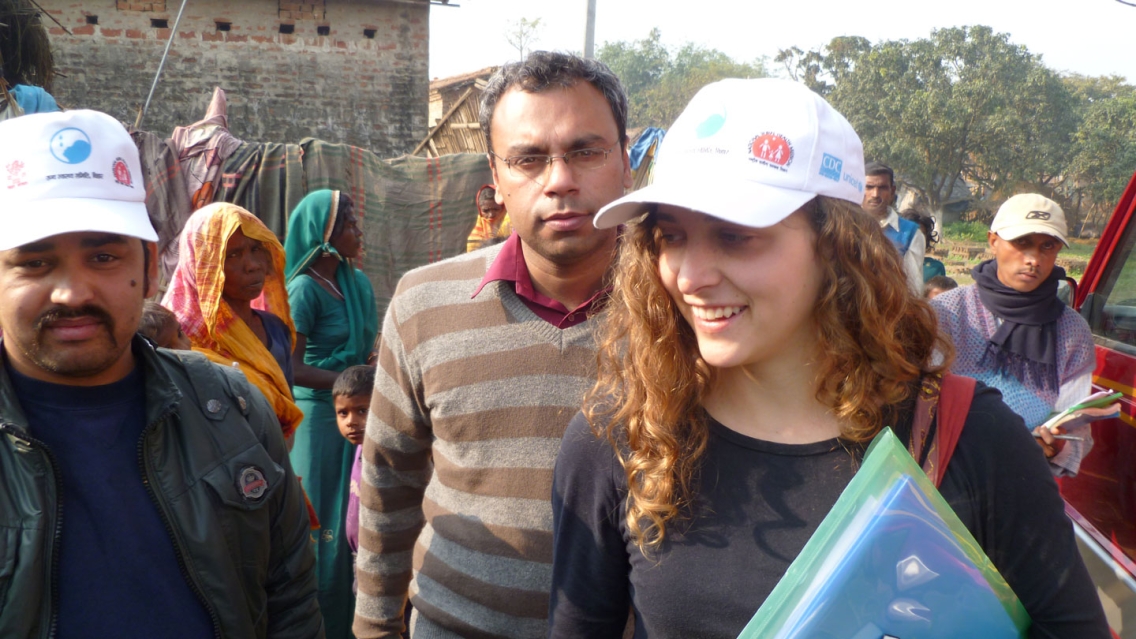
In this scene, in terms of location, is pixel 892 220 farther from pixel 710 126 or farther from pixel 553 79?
pixel 710 126

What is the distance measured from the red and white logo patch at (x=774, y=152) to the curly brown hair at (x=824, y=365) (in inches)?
4.3

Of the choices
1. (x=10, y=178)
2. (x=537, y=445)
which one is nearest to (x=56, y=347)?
(x=10, y=178)

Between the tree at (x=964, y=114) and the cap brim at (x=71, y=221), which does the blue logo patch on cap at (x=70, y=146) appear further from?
the tree at (x=964, y=114)

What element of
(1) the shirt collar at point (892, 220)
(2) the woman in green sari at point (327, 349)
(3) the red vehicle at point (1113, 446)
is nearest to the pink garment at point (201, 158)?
(2) the woman in green sari at point (327, 349)

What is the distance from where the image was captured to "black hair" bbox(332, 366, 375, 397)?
378 cm

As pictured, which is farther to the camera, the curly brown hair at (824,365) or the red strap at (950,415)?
the curly brown hair at (824,365)

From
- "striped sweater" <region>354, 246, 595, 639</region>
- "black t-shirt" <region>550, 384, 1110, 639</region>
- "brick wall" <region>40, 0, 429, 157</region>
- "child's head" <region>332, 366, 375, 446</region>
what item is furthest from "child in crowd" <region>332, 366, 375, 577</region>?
"brick wall" <region>40, 0, 429, 157</region>

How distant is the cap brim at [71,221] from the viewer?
1658 mm

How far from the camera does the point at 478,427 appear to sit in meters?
1.98

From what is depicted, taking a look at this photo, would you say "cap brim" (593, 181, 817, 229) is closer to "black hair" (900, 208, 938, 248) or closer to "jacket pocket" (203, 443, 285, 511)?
"jacket pocket" (203, 443, 285, 511)

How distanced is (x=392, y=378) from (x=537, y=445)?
18.2 inches

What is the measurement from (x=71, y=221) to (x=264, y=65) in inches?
539

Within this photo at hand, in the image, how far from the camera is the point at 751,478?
4.54 feet

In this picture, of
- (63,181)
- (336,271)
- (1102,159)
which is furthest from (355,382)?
(1102,159)
